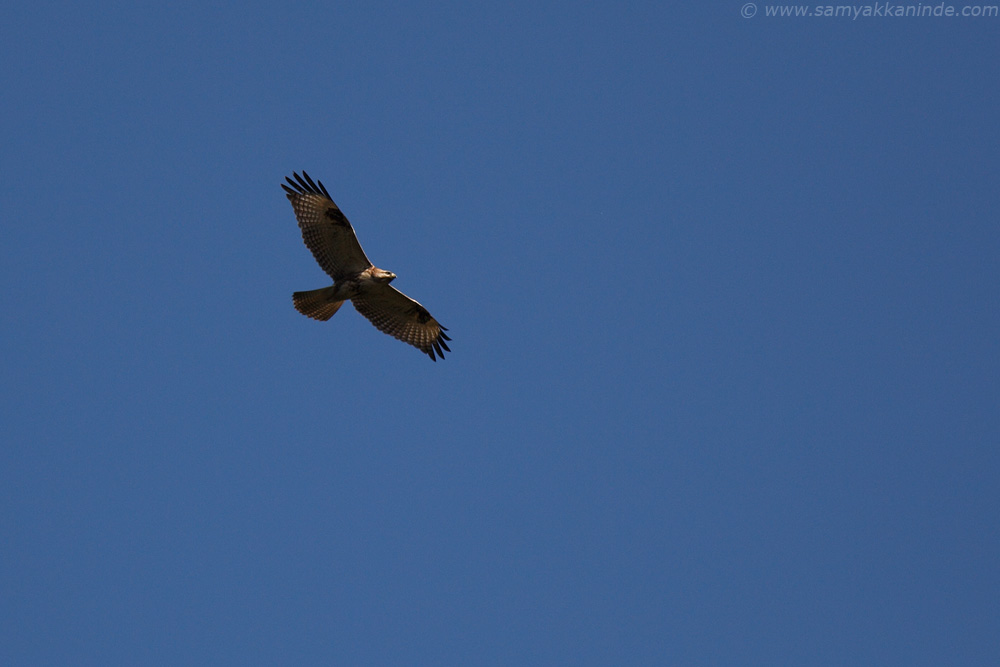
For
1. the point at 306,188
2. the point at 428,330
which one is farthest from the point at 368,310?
the point at 306,188

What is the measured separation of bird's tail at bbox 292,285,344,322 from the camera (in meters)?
15.1

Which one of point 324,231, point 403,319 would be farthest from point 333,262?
point 403,319

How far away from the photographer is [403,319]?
16.2 m

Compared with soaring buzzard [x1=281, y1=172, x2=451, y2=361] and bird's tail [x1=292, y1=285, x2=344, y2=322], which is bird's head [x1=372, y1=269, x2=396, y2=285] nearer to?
soaring buzzard [x1=281, y1=172, x2=451, y2=361]

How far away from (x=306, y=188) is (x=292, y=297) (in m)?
1.65

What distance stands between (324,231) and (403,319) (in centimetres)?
189

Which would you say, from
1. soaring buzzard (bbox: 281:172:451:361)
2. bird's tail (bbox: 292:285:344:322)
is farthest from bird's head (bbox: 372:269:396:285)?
bird's tail (bbox: 292:285:344:322)

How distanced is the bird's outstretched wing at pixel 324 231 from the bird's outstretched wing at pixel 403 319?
53 centimetres

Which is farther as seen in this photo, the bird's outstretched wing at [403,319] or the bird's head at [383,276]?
the bird's outstretched wing at [403,319]

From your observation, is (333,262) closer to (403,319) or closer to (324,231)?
(324,231)

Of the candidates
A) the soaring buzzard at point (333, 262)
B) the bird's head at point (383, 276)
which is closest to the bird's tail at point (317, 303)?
the soaring buzzard at point (333, 262)

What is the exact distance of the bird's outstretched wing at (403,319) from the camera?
15742mm

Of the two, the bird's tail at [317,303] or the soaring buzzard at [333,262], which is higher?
the soaring buzzard at [333,262]

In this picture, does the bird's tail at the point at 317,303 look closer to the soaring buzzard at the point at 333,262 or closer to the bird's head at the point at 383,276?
the soaring buzzard at the point at 333,262
